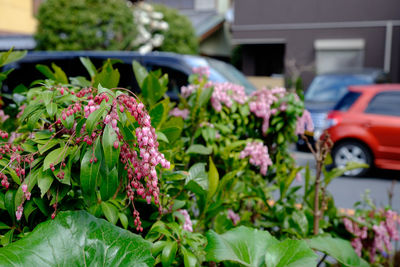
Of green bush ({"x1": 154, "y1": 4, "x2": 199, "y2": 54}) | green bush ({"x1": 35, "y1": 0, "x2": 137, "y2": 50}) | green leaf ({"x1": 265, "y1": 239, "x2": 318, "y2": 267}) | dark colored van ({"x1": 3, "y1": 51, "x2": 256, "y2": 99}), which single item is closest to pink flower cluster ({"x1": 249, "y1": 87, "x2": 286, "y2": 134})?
green leaf ({"x1": 265, "y1": 239, "x2": 318, "y2": 267})

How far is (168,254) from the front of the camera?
4.56 ft

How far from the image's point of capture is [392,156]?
253 inches

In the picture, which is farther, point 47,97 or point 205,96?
point 205,96

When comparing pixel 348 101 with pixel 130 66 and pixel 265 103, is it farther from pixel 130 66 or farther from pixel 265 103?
pixel 265 103

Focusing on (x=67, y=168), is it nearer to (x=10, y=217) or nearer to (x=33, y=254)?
(x=33, y=254)

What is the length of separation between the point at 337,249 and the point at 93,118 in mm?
1099

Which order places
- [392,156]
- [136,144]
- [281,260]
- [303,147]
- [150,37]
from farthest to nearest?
1. [150,37]
2. [303,147]
3. [392,156]
4. [281,260]
5. [136,144]

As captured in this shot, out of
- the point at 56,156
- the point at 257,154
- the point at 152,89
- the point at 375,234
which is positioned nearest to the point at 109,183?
the point at 56,156

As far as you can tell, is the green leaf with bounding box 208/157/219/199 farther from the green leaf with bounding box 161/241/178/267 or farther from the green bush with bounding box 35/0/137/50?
the green bush with bounding box 35/0/137/50

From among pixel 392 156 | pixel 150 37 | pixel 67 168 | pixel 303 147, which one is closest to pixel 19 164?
pixel 67 168

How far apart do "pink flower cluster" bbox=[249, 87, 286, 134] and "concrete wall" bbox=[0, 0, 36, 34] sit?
1521cm

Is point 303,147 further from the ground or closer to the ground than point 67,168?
closer to the ground

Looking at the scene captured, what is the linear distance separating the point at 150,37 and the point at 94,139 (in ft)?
44.5

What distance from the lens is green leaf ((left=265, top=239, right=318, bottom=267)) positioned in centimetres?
132
